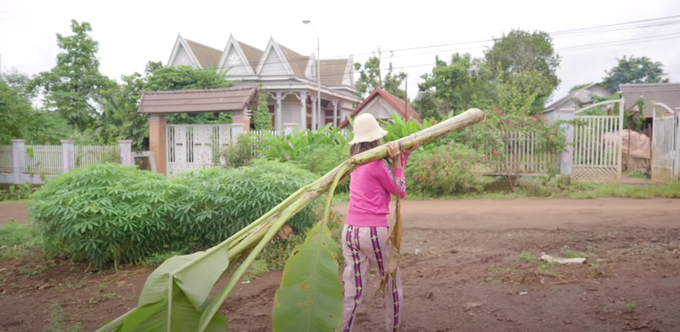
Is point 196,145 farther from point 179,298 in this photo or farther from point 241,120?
point 179,298

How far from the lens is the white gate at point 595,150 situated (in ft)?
41.6

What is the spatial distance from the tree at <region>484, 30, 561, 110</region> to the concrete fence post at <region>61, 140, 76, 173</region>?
92.6 ft

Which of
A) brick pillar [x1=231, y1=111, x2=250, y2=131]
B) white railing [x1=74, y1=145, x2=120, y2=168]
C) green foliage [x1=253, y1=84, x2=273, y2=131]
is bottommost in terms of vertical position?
white railing [x1=74, y1=145, x2=120, y2=168]

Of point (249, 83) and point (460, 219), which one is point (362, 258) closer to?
point (460, 219)

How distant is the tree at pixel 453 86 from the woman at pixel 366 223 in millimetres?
22316

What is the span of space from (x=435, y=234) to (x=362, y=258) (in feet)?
14.1

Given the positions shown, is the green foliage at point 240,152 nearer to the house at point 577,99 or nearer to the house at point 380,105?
the house at point 380,105

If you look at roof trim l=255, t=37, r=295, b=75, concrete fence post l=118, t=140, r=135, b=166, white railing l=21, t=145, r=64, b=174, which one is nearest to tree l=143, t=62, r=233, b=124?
roof trim l=255, t=37, r=295, b=75

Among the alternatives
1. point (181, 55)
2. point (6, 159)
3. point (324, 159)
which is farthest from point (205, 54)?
point (324, 159)

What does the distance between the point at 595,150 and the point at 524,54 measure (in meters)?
24.1

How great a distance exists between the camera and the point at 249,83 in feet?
84.0

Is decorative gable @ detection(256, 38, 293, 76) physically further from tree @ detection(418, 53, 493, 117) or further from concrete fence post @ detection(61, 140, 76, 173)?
concrete fence post @ detection(61, 140, 76, 173)

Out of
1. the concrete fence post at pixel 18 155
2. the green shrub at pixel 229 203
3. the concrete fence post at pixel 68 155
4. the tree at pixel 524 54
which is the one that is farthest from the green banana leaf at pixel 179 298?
the tree at pixel 524 54

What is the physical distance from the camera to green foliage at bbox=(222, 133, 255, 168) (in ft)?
45.3
